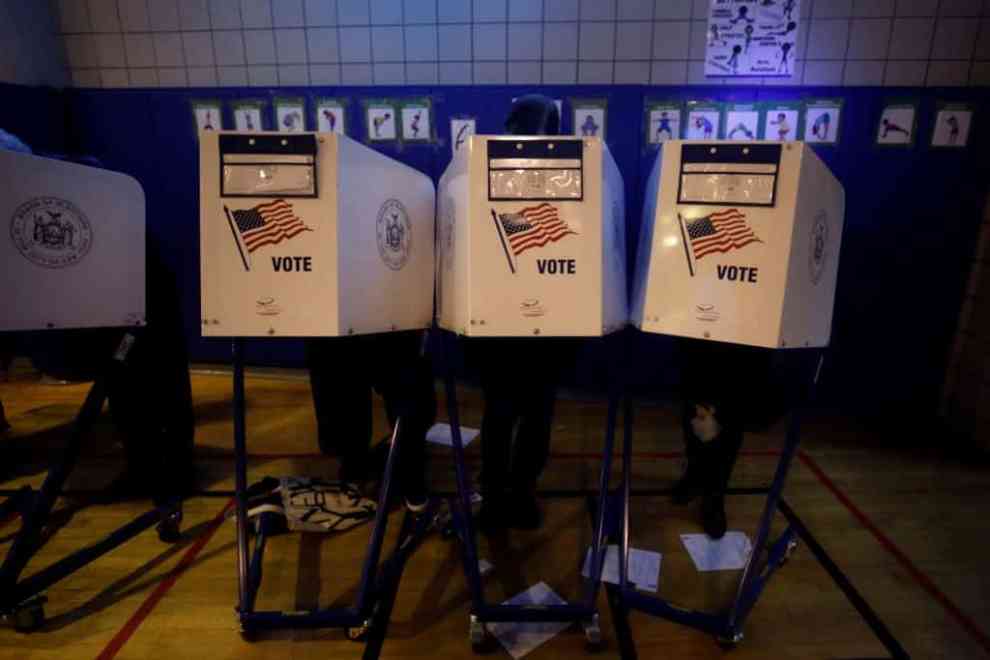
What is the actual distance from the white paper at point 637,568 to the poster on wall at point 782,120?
1.90m

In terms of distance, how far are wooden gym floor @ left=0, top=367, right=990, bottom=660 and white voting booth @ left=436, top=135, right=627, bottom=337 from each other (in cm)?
80

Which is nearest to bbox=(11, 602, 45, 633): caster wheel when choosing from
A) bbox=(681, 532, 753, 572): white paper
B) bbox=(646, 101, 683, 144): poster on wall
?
bbox=(681, 532, 753, 572): white paper

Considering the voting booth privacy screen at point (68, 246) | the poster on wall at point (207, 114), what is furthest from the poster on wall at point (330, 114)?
the voting booth privacy screen at point (68, 246)

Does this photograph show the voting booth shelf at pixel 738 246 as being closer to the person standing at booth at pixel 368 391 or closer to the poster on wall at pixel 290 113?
the person standing at booth at pixel 368 391

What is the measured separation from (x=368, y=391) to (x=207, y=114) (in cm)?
198

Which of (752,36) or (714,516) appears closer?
(714,516)

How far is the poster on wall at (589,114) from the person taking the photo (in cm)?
235

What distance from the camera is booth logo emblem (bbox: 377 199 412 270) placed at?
3.78ft

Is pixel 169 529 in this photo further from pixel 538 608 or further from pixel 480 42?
pixel 480 42

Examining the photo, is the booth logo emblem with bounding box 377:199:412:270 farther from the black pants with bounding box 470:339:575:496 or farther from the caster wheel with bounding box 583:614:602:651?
the caster wheel with bounding box 583:614:602:651

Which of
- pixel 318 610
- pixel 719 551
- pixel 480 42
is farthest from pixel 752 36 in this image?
pixel 318 610

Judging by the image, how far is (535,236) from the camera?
1063 millimetres

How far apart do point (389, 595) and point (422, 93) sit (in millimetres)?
2133

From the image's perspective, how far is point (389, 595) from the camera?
1350mm
